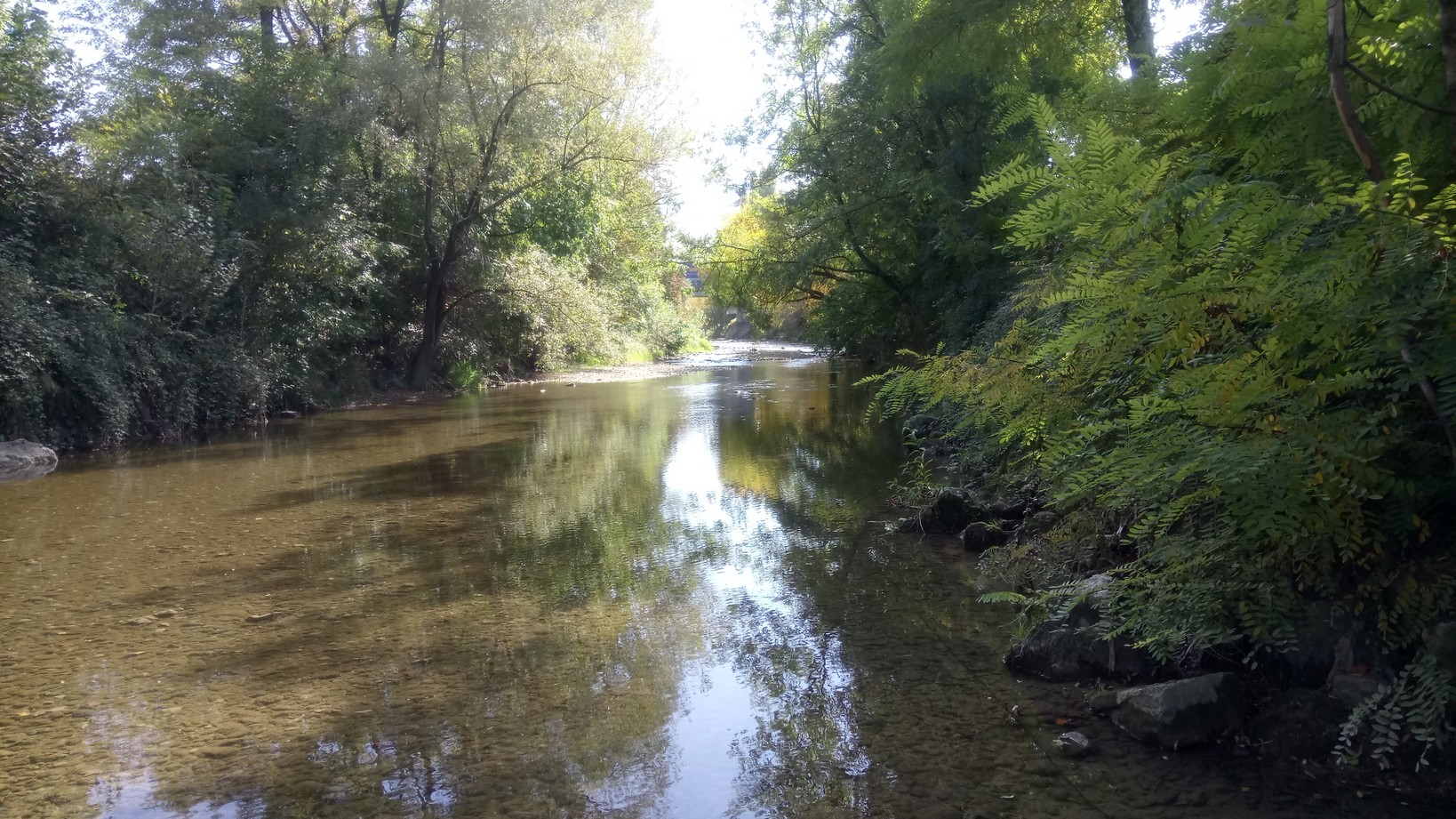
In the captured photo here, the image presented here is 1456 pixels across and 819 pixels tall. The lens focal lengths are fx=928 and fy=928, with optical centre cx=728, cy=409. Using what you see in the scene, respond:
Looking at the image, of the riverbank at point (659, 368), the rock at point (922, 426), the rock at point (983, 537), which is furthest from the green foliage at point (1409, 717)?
the riverbank at point (659, 368)

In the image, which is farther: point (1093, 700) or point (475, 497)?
point (475, 497)

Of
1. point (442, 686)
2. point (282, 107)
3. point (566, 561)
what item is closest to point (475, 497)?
point (566, 561)

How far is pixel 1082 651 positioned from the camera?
15.2 feet

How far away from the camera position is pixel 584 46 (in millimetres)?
20969

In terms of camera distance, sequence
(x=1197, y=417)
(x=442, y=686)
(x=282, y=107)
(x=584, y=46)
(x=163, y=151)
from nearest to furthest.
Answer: (x=1197, y=417) → (x=442, y=686) → (x=163, y=151) → (x=282, y=107) → (x=584, y=46)

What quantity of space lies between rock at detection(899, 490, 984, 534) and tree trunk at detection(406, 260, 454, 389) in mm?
18319

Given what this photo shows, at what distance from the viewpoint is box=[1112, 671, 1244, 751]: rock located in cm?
385

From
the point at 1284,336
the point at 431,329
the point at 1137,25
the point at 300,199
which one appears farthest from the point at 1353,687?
the point at 431,329

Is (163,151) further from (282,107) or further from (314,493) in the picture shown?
(314,493)

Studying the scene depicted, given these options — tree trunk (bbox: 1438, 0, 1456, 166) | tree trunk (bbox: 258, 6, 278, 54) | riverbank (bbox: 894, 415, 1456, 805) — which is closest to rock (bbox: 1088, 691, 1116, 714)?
riverbank (bbox: 894, 415, 1456, 805)

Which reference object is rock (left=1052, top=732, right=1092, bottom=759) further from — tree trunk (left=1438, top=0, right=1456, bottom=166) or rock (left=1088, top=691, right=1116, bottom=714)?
tree trunk (left=1438, top=0, right=1456, bottom=166)

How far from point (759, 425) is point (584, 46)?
1035 cm

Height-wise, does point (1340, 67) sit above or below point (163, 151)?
→ below

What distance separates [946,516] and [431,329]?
19.4m
